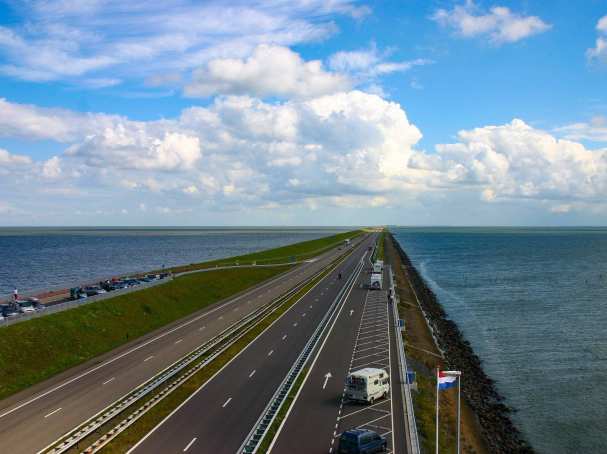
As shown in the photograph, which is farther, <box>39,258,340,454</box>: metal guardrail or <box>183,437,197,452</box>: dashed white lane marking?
<box>39,258,340,454</box>: metal guardrail

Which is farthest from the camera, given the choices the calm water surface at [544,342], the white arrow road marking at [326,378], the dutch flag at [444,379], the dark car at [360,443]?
the calm water surface at [544,342]

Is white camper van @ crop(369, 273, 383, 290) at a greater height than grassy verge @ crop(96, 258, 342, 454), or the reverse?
white camper van @ crop(369, 273, 383, 290)

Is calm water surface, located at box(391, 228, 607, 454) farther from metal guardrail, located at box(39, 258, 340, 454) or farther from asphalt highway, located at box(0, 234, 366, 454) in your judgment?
asphalt highway, located at box(0, 234, 366, 454)

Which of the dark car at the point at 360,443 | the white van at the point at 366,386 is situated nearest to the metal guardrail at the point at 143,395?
the white van at the point at 366,386

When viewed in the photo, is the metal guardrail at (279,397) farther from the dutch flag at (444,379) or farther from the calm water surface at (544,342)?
the calm water surface at (544,342)

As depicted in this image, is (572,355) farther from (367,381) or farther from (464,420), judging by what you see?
(367,381)

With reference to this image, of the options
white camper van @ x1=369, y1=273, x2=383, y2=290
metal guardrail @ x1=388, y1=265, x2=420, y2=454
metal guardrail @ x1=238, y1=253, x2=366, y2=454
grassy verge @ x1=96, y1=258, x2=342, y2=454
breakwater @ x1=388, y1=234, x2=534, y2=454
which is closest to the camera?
metal guardrail @ x1=238, y1=253, x2=366, y2=454

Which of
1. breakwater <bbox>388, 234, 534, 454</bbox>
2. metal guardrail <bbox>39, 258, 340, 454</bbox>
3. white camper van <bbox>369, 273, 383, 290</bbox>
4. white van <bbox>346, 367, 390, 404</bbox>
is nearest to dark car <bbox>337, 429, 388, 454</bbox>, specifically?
white van <bbox>346, 367, 390, 404</bbox>

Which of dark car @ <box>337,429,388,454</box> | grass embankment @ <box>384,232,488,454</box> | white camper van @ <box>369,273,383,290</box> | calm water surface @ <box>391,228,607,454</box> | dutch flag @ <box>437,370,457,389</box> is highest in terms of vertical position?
dutch flag @ <box>437,370,457,389</box>
